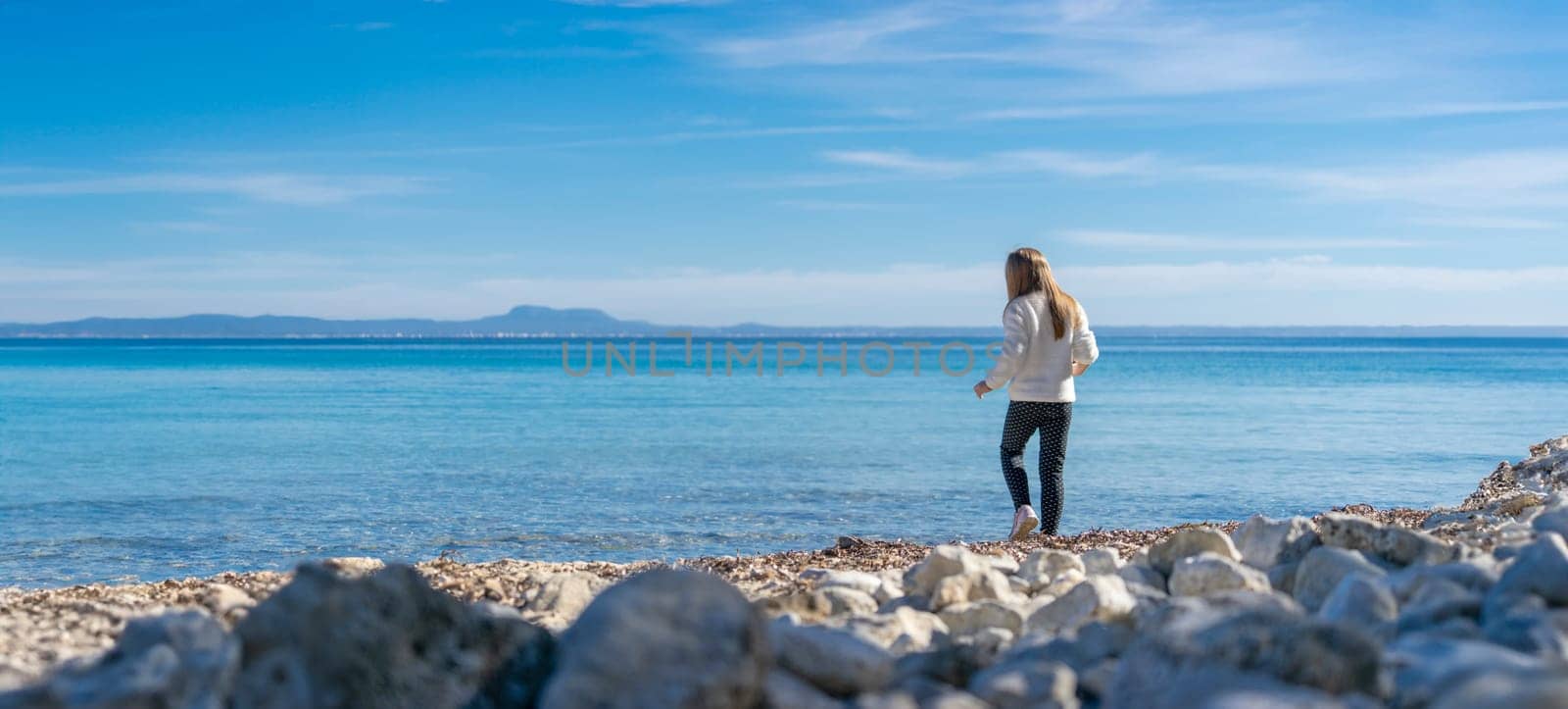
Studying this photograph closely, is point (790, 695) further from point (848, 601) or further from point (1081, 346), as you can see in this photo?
point (1081, 346)

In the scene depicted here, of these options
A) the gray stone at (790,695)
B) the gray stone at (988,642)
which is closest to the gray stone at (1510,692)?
the gray stone at (988,642)

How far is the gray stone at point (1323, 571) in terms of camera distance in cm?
446

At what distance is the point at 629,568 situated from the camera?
289 inches

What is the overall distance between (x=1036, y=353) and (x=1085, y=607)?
12.8 feet

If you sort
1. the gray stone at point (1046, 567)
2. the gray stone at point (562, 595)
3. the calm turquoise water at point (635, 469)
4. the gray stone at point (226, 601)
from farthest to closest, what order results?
1. the calm turquoise water at point (635, 469)
2. the gray stone at point (1046, 567)
3. the gray stone at point (562, 595)
4. the gray stone at point (226, 601)

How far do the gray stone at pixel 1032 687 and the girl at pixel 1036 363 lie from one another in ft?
15.3

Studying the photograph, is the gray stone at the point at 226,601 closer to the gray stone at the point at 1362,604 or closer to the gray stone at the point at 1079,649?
the gray stone at the point at 1079,649

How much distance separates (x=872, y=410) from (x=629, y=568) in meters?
22.0

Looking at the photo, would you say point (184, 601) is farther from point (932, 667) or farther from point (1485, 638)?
point (1485, 638)

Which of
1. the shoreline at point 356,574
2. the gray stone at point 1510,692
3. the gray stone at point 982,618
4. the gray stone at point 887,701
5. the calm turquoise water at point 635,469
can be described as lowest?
the calm turquoise water at point 635,469

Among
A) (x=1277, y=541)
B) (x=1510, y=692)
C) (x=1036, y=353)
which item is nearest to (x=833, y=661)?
(x=1510, y=692)

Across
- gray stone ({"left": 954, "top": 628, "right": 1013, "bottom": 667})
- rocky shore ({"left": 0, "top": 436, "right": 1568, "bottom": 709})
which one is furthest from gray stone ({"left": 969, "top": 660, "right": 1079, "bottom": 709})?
gray stone ({"left": 954, "top": 628, "right": 1013, "bottom": 667})

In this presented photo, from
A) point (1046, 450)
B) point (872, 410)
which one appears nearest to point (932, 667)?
point (1046, 450)

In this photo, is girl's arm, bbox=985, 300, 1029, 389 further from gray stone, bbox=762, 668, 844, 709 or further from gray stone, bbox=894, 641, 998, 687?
gray stone, bbox=762, 668, 844, 709
